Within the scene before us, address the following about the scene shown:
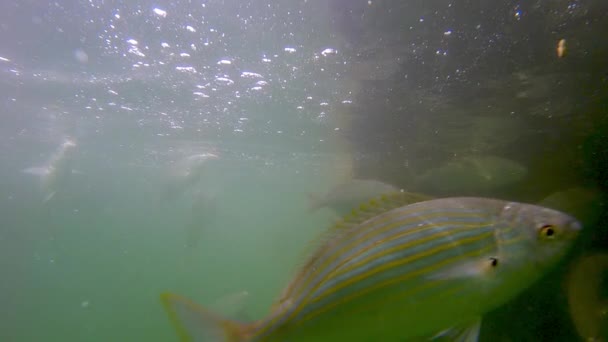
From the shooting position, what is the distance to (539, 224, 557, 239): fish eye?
1.21 meters

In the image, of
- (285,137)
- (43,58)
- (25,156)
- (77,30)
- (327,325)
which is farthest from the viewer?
(25,156)

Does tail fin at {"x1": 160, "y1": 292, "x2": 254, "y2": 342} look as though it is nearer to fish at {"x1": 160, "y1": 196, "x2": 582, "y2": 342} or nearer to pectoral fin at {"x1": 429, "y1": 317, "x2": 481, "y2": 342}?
fish at {"x1": 160, "y1": 196, "x2": 582, "y2": 342}

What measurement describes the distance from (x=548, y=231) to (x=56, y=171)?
142 ft

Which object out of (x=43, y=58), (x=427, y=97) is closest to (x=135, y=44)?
(x=43, y=58)

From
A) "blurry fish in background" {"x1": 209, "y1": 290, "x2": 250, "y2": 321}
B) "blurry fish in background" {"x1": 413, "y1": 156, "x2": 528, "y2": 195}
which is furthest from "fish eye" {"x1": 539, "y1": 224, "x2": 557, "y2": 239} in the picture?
"blurry fish in background" {"x1": 209, "y1": 290, "x2": 250, "y2": 321}

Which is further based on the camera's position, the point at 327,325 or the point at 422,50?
the point at 422,50

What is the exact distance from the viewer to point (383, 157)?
14055 mm

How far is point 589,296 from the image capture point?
4.48 m

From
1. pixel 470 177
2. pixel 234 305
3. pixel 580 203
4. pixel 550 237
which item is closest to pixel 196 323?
pixel 550 237

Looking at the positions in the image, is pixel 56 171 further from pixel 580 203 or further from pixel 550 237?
pixel 550 237

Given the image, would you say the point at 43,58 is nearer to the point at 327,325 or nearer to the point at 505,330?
the point at 327,325

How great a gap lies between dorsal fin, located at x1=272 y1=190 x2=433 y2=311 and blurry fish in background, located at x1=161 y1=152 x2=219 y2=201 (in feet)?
81.1

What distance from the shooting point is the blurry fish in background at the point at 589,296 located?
423 centimetres

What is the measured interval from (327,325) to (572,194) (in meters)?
6.67
